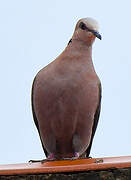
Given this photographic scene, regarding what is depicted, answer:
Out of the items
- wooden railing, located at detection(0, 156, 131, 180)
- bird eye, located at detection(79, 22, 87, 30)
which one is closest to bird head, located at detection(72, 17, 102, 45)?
bird eye, located at detection(79, 22, 87, 30)

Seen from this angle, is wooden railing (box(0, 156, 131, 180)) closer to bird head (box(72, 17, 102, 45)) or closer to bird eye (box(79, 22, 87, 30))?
bird head (box(72, 17, 102, 45))

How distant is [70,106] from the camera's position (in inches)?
175

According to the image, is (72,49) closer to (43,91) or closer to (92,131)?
(43,91)

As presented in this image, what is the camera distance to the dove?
4441mm

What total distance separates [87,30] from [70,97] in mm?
650

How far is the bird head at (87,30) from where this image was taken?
15.0 feet

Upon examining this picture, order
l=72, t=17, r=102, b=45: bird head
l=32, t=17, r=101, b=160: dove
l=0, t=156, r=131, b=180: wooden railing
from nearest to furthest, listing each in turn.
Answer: l=0, t=156, r=131, b=180: wooden railing < l=32, t=17, r=101, b=160: dove < l=72, t=17, r=102, b=45: bird head

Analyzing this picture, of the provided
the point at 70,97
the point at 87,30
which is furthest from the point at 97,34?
the point at 70,97

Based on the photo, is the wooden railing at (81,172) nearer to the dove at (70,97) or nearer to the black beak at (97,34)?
the dove at (70,97)

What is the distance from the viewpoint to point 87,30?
4.62 metres

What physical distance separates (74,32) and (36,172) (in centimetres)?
206

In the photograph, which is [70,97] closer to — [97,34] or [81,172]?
[97,34]

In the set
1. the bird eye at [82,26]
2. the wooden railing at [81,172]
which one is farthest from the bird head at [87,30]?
the wooden railing at [81,172]

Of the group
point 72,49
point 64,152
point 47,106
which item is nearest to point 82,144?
point 64,152
